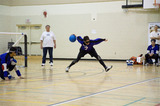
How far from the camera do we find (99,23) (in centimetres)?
1772

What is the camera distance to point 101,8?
17.6 meters

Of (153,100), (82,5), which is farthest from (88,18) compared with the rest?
(153,100)

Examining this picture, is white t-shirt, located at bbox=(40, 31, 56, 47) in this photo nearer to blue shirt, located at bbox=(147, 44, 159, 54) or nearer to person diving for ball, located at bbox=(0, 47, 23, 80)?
person diving for ball, located at bbox=(0, 47, 23, 80)

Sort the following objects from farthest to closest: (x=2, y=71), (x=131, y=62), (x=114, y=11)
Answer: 1. (x=114, y=11)
2. (x=131, y=62)
3. (x=2, y=71)

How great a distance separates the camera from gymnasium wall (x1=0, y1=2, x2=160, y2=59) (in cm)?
1678

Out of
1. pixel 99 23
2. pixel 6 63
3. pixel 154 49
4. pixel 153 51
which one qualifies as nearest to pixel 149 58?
pixel 153 51

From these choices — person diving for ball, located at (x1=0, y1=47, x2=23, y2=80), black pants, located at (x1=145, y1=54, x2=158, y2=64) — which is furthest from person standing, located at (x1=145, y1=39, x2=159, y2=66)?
person diving for ball, located at (x1=0, y1=47, x2=23, y2=80)

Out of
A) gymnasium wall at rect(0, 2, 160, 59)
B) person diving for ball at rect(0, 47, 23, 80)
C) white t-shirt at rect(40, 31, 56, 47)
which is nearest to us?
person diving for ball at rect(0, 47, 23, 80)

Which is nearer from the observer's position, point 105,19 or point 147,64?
point 147,64

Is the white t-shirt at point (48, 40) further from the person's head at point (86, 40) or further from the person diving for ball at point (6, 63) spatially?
the person diving for ball at point (6, 63)

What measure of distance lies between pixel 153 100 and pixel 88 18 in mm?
14089

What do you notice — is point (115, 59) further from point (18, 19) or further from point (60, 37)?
point (18, 19)

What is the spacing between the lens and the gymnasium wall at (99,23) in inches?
661

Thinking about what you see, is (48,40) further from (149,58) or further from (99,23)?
(99,23)
